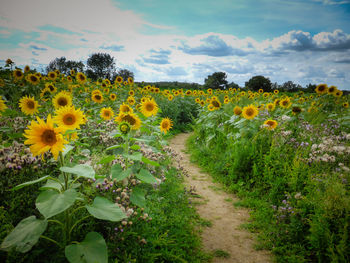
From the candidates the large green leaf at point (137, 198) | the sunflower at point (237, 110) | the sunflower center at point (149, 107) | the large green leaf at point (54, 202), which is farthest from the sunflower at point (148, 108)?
the large green leaf at point (54, 202)

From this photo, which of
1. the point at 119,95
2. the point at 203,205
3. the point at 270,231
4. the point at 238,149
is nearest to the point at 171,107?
the point at 119,95

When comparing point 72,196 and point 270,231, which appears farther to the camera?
point 270,231

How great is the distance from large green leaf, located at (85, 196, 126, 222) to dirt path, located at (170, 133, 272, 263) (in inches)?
61.3

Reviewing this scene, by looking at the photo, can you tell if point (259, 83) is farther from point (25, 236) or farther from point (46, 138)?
point (25, 236)

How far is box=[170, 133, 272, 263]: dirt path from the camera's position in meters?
2.70

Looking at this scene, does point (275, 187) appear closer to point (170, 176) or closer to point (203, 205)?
point (203, 205)

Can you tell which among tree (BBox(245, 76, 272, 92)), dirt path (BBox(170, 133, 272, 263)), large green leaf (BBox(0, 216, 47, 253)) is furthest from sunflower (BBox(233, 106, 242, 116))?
tree (BBox(245, 76, 272, 92))

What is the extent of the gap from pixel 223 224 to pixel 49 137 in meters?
2.76

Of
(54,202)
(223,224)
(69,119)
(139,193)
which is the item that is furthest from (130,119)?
(223,224)

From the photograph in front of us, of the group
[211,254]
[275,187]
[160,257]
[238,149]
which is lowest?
[211,254]

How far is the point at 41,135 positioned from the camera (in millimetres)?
1701

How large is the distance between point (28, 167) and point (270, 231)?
3206mm

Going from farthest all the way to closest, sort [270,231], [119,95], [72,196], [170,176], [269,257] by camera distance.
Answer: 1. [119,95]
2. [170,176]
3. [270,231]
4. [269,257]
5. [72,196]

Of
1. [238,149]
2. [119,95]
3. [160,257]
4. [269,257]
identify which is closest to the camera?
[160,257]
